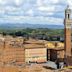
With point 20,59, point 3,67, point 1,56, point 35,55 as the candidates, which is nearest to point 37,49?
point 35,55

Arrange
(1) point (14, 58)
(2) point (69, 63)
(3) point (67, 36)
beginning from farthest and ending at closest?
(3) point (67, 36)
(1) point (14, 58)
(2) point (69, 63)

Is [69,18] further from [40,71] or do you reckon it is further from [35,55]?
[40,71]

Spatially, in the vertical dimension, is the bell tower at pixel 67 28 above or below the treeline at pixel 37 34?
above

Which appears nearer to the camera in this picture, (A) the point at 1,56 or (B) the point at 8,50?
(A) the point at 1,56

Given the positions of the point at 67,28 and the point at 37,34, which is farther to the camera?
the point at 37,34

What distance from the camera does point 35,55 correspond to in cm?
3331

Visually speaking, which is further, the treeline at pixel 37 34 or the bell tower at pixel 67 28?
the treeline at pixel 37 34

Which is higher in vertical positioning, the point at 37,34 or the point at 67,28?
the point at 67,28

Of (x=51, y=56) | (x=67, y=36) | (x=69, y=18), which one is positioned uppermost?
(x=69, y=18)

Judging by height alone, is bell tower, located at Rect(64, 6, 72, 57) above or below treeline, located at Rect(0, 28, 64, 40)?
above

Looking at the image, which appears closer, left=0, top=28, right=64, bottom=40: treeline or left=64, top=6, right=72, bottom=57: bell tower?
left=64, top=6, right=72, bottom=57: bell tower

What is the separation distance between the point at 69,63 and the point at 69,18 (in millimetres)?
5846

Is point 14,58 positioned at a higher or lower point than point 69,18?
lower

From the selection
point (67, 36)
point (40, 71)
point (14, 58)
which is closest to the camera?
point (40, 71)
